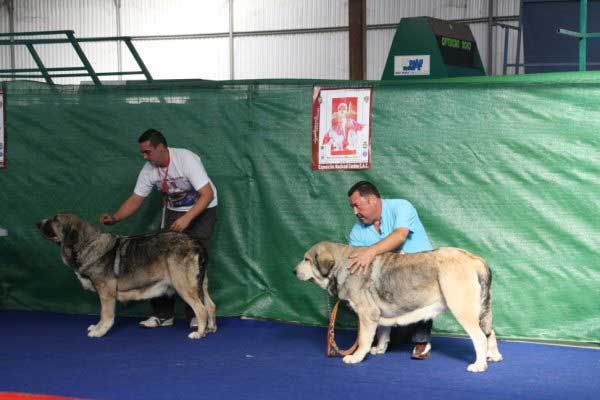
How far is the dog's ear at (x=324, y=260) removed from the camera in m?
6.20

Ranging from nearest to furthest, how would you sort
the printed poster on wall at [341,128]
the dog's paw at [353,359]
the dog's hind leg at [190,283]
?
1. the dog's paw at [353,359]
2. the dog's hind leg at [190,283]
3. the printed poster on wall at [341,128]

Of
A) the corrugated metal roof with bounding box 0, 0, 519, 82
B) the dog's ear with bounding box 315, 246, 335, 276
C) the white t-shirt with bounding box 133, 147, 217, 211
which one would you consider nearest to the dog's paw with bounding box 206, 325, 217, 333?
the white t-shirt with bounding box 133, 147, 217, 211

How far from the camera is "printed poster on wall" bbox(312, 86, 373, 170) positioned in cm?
723

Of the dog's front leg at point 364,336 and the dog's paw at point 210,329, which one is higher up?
the dog's front leg at point 364,336

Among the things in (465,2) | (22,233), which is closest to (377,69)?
(465,2)

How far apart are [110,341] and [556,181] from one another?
388 centimetres

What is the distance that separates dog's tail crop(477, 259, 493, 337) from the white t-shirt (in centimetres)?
259

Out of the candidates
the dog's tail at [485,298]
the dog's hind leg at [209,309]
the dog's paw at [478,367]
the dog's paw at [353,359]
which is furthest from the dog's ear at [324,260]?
the dog's hind leg at [209,309]

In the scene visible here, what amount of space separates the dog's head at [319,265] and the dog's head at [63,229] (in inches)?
82.8

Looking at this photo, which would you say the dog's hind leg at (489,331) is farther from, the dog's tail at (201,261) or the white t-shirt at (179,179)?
the white t-shirt at (179,179)

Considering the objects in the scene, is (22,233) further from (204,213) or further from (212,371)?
(212,371)

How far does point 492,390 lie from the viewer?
5.34 m

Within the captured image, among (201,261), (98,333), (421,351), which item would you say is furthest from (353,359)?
(98,333)

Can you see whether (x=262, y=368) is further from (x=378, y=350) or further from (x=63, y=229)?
(x=63, y=229)
